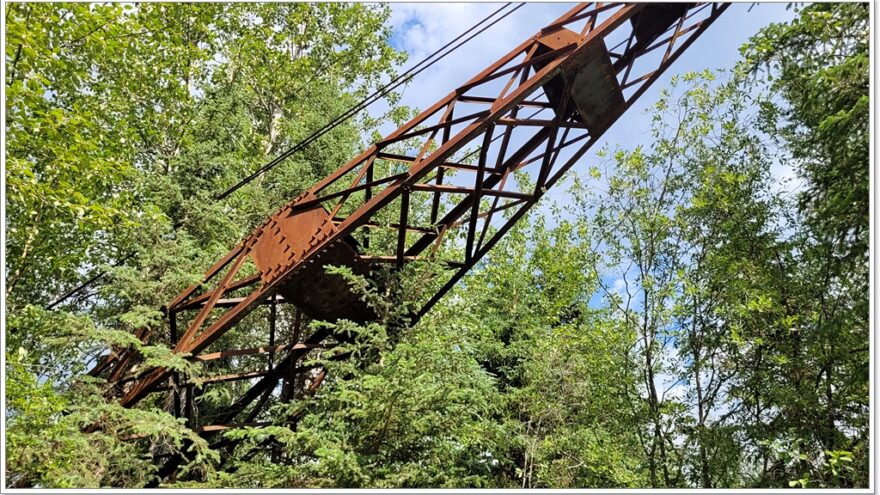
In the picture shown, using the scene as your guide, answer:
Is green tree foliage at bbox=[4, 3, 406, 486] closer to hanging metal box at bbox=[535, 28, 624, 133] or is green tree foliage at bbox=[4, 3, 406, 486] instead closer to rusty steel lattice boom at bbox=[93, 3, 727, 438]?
rusty steel lattice boom at bbox=[93, 3, 727, 438]

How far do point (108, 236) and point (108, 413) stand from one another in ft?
23.5

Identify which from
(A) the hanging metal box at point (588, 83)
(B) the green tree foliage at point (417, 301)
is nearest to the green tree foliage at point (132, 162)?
(B) the green tree foliage at point (417, 301)

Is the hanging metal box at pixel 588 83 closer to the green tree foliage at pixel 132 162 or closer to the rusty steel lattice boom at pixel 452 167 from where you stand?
the rusty steel lattice boom at pixel 452 167

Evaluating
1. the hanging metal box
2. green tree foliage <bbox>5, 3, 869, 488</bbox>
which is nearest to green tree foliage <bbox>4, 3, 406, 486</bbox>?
green tree foliage <bbox>5, 3, 869, 488</bbox>

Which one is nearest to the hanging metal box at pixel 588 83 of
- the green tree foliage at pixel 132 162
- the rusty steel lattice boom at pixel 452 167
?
the rusty steel lattice boom at pixel 452 167

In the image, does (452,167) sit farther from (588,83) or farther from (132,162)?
(132,162)

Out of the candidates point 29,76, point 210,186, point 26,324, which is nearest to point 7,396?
point 26,324

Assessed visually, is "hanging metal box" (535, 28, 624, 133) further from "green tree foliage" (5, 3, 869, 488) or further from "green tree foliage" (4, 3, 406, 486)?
"green tree foliage" (4, 3, 406, 486)

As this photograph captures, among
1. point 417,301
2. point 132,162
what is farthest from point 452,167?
point 132,162

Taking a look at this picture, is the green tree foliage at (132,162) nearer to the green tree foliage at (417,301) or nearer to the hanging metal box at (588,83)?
the green tree foliage at (417,301)

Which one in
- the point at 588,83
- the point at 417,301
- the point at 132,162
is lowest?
the point at 417,301

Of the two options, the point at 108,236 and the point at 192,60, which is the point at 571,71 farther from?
the point at 192,60

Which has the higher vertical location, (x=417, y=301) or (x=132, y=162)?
(x=132, y=162)

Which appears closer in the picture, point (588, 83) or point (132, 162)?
point (588, 83)
